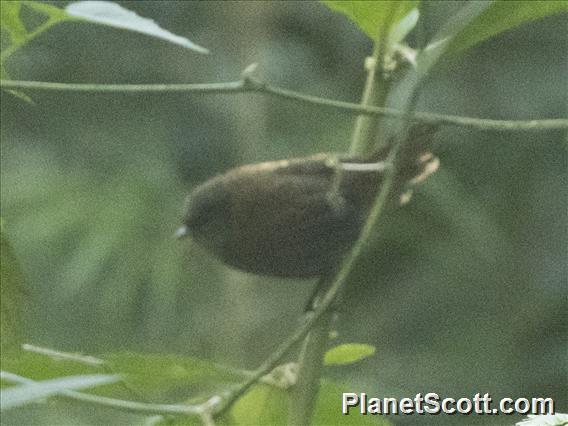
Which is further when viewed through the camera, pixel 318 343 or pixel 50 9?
pixel 318 343

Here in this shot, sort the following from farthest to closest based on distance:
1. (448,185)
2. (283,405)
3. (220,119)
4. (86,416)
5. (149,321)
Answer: (220,119) → (149,321) → (448,185) → (86,416) → (283,405)

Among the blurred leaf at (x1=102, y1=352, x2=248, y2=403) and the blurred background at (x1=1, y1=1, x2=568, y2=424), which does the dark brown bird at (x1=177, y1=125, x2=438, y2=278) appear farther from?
the blurred background at (x1=1, y1=1, x2=568, y2=424)

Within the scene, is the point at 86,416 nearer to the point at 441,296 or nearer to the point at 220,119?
the point at 441,296

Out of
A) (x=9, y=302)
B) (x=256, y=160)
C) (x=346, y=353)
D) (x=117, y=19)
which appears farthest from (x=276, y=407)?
(x=256, y=160)

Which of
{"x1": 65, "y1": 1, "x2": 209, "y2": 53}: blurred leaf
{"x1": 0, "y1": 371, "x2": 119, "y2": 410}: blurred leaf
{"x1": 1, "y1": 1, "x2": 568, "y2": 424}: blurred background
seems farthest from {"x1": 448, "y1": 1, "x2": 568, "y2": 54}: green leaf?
{"x1": 1, "y1": 1, "x2": 568, "y2": 424}: blurred background

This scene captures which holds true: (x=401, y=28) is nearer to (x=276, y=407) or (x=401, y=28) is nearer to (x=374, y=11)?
(x=374, y=11)

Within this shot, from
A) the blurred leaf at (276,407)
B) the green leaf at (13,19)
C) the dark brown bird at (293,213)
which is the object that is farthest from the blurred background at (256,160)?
the green leaf at (13,19)

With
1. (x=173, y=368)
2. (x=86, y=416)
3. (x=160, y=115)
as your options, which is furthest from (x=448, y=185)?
(x=173, y=368)
